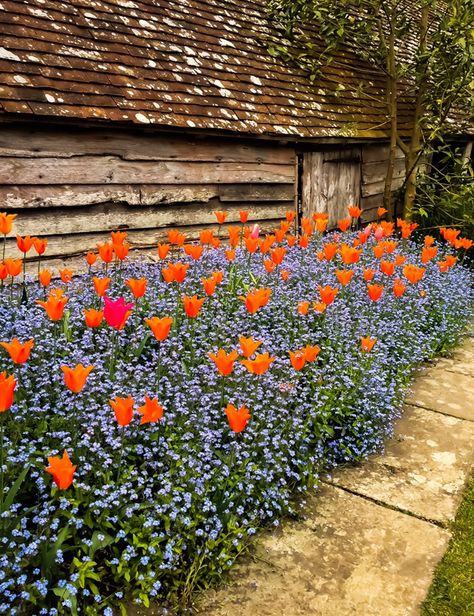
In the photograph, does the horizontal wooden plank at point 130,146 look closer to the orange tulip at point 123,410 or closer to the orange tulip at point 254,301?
the orange tulip at point 254,301

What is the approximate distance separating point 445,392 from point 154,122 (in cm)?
392

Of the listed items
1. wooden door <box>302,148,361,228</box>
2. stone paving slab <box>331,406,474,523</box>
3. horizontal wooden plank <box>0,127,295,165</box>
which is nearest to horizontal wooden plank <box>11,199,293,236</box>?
horizontal wooden plank <box>0,127,295,165</box>

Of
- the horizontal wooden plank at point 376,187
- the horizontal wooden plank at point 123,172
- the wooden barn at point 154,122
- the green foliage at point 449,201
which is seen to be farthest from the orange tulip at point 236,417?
the horizontal wooden plank at point 376,187

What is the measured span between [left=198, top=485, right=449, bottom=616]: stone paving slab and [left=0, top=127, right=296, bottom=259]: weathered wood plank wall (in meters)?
3.90

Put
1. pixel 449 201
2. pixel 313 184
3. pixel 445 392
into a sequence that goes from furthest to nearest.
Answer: pixel 449 201
pixel 313 184
pixel 445 392

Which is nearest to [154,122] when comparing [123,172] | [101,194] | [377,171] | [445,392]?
[123,172]

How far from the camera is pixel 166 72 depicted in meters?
6.54

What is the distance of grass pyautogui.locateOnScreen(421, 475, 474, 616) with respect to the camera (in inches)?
93.7

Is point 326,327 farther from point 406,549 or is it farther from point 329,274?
point 406,549

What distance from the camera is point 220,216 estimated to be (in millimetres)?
5055

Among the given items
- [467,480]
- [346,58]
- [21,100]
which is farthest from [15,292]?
[346,58]

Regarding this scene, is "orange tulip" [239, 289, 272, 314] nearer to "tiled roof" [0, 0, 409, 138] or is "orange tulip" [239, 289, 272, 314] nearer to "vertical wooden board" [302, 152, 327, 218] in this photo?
"tiled roof" [0, 0, 409, 138]

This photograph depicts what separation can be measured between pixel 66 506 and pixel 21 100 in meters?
3.93

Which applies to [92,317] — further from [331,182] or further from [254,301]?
[331,182]
